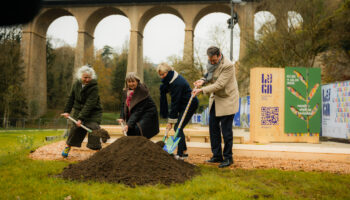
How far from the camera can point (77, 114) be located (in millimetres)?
5738

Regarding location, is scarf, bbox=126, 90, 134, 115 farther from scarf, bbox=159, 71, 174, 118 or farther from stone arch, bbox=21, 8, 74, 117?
stone arch, bbox=21, 8, 74, 117

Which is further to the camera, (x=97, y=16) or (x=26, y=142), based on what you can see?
(x=97, y=16)

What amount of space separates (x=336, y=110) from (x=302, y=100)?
2052 mm

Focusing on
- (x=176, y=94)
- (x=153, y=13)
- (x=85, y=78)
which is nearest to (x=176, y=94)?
(x=176, y=94)

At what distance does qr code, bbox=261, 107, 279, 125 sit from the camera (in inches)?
351

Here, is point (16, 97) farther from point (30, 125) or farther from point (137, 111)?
point (137, 111)

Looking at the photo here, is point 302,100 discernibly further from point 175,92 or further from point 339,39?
point 339,39

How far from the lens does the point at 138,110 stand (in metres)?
5.03

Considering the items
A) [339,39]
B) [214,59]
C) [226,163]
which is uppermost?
[339,39]

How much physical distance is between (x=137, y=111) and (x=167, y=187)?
1.88 m

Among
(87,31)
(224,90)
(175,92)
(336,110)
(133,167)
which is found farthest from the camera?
(87,31)

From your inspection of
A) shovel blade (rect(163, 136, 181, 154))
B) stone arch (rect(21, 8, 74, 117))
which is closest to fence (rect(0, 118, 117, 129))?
stone arch (rect(21, 8, 74, 117))

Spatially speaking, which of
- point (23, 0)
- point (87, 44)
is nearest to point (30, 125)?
point (87, 44)

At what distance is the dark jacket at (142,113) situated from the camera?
16.3 ft
